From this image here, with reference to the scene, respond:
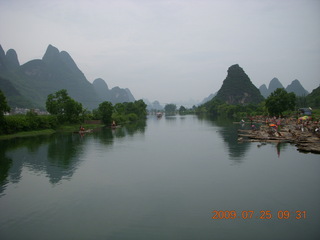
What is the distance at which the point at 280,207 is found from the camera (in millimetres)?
13156

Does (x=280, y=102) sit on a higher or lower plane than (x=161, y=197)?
higher

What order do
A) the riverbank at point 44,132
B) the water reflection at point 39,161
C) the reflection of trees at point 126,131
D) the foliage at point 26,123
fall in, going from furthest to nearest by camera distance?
the reflection of trees at point 126,131
the foliage at point 26,123
the riverbank at point 44,132
the water reflection at point 39,161

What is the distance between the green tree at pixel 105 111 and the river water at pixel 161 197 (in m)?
41.4

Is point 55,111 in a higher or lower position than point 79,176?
higher

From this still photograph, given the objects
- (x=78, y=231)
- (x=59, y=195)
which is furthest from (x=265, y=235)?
(x=59, y=195)

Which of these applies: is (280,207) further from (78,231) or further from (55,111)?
(55,111)

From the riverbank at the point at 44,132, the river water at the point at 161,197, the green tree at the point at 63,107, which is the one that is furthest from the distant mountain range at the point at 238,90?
the river water at the point at 161,197

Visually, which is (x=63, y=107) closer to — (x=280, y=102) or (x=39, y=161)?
(x=39, y=161)

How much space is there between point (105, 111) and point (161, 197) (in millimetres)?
55358

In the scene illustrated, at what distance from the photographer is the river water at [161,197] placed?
36.7 feet

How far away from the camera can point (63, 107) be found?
5509 cm

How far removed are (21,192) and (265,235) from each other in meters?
14.0
